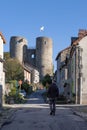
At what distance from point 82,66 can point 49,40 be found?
9289 centimetres

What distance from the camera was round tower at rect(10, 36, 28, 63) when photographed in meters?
138

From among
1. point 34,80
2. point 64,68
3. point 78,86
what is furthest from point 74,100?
point 34,80

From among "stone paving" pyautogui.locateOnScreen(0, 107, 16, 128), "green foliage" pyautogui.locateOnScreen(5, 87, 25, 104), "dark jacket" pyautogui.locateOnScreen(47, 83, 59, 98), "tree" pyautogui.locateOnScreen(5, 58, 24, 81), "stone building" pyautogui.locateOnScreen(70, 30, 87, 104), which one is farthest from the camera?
"tree" pyautogui.locateOnScreen(5, 58, 24, 81)

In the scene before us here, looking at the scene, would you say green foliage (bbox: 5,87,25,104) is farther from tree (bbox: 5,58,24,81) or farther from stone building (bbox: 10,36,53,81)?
stone building (bbox: 10,36,53,81)

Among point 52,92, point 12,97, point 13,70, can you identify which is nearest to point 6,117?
point 52,92

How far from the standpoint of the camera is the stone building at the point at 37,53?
137 m

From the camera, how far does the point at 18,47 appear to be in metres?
140

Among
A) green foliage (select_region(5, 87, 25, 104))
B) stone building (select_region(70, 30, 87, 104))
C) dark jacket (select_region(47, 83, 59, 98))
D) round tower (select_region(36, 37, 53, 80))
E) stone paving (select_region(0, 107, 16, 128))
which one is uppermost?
round tower (select_region(36, 37, 53, 80))

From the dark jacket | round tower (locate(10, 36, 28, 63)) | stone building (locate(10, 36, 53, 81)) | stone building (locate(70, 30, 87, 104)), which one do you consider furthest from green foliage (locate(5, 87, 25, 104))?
round tower (locate(10, 36, 28, 63))

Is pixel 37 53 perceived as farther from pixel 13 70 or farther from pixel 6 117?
Answer: pixel 6 117

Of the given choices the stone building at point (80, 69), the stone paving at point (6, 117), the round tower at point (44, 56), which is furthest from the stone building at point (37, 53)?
the stone paving at point (6, 117)

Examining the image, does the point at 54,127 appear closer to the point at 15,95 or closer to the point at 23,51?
the point at 15,95

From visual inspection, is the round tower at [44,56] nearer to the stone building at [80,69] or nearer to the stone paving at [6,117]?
the stone building at [80,69]

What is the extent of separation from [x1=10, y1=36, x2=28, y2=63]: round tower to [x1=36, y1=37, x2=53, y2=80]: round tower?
13.8ft
